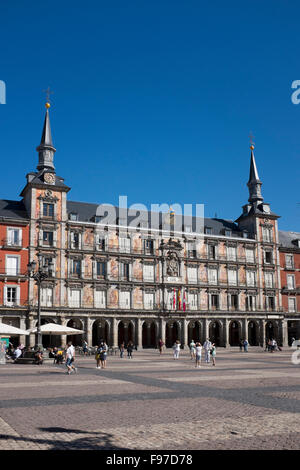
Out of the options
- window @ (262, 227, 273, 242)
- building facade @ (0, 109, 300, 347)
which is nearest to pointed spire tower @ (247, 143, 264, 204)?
building facade @ (0, 109, 300, 347)

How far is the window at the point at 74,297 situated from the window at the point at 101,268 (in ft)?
10.9

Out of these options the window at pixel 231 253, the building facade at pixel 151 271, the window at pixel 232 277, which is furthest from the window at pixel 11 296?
the window at pixel 231 253

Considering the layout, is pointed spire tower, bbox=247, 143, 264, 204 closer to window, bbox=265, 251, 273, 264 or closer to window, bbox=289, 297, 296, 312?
window, bbox=265, 251, 273, 264

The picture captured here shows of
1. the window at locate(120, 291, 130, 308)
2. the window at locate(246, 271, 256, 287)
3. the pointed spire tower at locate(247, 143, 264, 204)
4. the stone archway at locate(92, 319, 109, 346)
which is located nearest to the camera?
the stone archway at locate(92, 319, 109, 346)

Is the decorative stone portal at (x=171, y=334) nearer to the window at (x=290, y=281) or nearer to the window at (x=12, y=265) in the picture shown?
the window at (x=290, y=281)

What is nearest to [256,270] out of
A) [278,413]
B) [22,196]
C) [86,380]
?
[22,196]

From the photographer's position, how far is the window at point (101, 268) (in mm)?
54250

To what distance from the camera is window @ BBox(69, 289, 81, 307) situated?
51969 millimetres

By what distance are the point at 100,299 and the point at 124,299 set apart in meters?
2.98

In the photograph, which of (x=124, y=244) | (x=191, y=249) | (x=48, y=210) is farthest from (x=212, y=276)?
(x=48, y=210)

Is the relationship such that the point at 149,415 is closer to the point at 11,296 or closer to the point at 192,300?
the point at 11,296

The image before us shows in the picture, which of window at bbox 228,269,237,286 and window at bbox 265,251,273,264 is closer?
window at bbox 228,269,237,286

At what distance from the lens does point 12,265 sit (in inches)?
1944

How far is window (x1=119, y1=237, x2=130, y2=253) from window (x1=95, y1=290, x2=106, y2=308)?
5553mm
